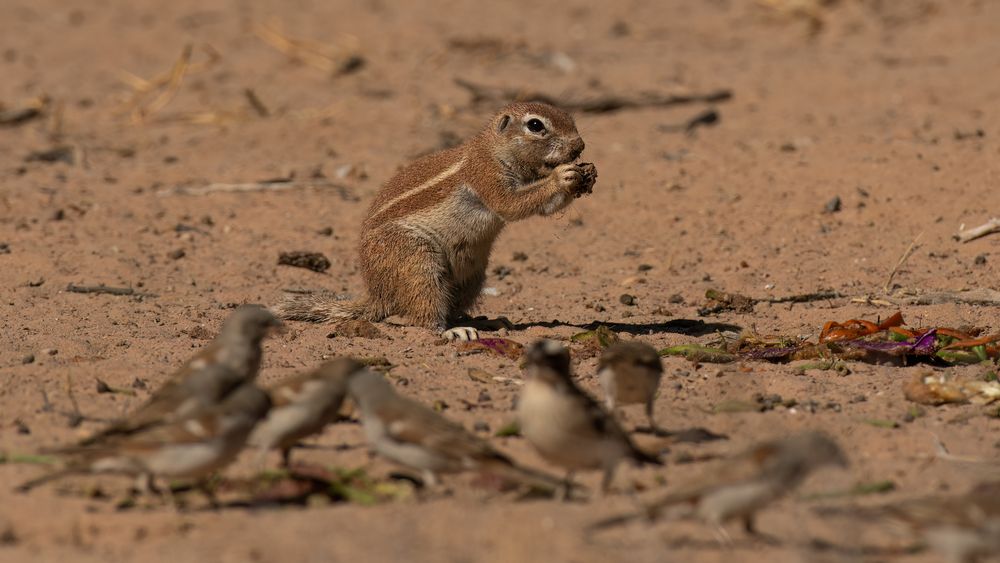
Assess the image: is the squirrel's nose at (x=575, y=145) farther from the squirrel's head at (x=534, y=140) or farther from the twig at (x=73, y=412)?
the twig at (x=73, y=412)

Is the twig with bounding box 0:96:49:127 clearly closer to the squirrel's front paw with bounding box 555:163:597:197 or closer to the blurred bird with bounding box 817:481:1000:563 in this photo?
the squirrel's front paw with bounding box 555:163:597:197

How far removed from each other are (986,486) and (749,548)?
89 cm

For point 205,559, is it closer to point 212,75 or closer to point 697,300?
point 697,300

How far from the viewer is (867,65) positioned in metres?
14.6

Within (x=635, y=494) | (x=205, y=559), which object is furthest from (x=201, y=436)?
(x=635, y=494)

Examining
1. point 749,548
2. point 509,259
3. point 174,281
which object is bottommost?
point 749,548

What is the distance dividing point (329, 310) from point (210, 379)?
3458 millimetres

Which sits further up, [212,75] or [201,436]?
[212,75]

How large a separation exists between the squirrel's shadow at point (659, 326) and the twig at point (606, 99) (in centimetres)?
527

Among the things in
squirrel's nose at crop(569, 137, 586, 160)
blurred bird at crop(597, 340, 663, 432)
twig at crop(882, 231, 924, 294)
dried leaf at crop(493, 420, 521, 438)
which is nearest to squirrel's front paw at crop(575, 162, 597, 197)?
squirrel's nose at crop(569, 137, 586, 160)

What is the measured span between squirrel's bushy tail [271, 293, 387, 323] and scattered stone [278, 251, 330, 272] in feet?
3.90

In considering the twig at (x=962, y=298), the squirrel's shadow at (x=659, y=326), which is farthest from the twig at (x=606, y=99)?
the twig at (x=962, y=298)

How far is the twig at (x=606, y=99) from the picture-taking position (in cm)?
1332

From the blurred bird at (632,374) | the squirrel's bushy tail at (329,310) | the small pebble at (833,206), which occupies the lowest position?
the blurred bird at (632,374)
